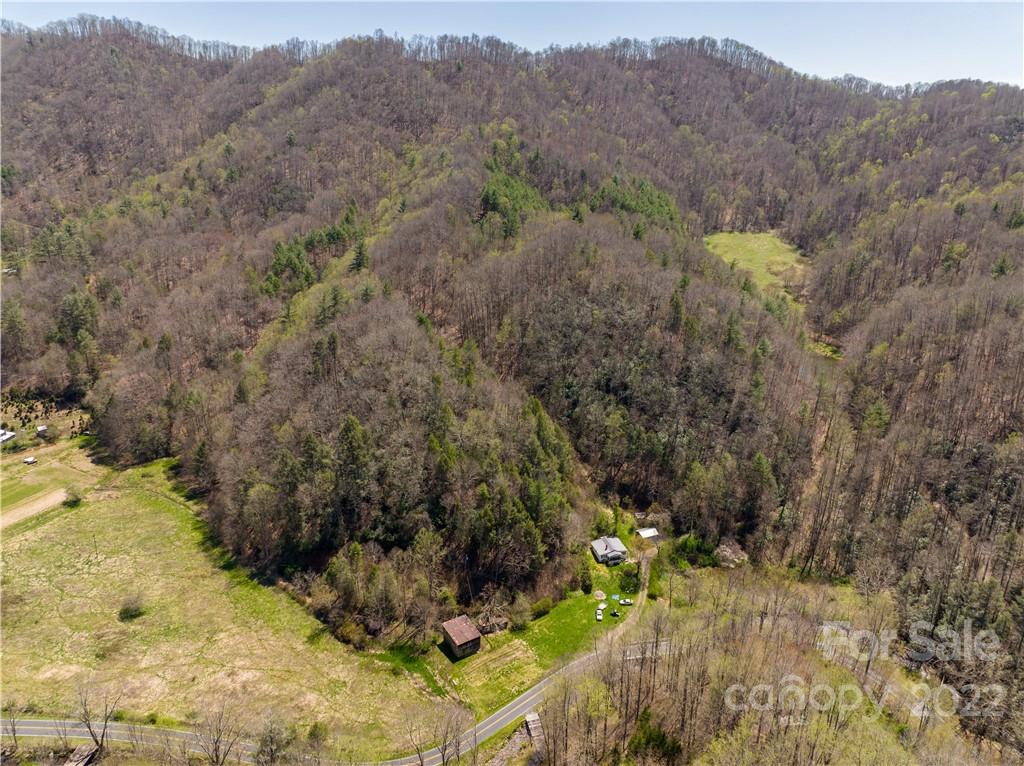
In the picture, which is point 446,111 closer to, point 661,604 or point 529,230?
point 529,230

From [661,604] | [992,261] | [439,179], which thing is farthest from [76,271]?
[992,261]

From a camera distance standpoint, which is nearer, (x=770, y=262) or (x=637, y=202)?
(x=637, y=202)

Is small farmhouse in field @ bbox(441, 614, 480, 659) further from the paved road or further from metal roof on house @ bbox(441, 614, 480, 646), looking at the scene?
the paved road

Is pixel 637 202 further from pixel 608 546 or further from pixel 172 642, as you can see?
pixel 172 642

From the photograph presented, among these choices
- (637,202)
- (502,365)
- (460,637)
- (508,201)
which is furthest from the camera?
(637,202)

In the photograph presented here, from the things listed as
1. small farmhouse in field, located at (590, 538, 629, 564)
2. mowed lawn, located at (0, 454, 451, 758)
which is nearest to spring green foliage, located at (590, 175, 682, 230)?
small farmhouse in field, located at (590, 538, 629, 564)

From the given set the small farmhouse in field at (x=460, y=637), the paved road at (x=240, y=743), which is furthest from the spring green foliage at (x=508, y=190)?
the paved road at (x=240, y=743)

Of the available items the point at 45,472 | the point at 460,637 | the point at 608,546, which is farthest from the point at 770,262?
the point at 45,472
